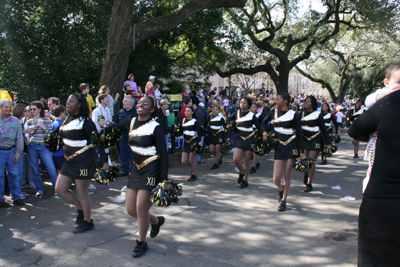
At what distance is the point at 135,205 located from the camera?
407 centimetres

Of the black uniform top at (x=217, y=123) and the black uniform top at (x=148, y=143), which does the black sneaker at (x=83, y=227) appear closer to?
the black uniform top at (x=148, y=143)

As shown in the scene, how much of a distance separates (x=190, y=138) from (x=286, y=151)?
2857 millimetres

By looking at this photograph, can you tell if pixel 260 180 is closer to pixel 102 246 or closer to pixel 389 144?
pixel 102 246

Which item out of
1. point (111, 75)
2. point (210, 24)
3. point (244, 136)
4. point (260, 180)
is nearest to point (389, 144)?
point (244, 136)

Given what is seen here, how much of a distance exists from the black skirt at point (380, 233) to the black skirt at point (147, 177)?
7.88ft

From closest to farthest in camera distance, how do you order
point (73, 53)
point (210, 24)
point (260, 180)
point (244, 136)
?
1. point (244, 136)
2. point (260, 180)
3. point (73, 53)
4. point (210, 24)

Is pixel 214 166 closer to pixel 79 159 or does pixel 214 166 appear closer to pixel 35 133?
pixel 35 133

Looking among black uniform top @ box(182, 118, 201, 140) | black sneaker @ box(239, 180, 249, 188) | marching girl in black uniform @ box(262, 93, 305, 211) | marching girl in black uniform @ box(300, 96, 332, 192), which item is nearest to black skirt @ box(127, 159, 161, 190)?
marching girl in black uniform @ box(262, 93, 305, 211)

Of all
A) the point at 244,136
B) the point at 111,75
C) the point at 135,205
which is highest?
the point at 111,75

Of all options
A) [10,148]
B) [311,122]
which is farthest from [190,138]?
[10,148]

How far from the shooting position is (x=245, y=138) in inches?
298

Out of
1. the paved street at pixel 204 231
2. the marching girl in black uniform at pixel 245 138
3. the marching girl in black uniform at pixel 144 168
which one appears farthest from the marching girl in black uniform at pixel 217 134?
the marching girl in black uniform at pixel 144 168

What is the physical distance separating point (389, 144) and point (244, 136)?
532 cm

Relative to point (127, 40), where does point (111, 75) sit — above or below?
below
